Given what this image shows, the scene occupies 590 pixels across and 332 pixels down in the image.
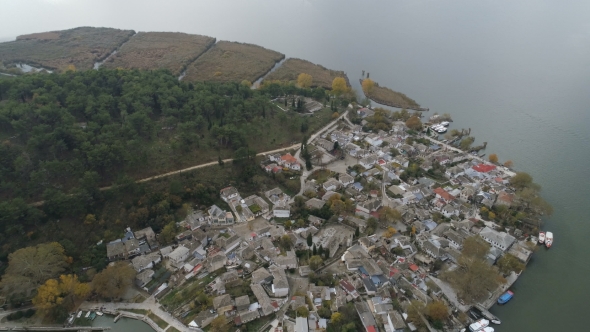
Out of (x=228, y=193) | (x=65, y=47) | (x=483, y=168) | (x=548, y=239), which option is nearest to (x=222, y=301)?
(x=228, y=193)

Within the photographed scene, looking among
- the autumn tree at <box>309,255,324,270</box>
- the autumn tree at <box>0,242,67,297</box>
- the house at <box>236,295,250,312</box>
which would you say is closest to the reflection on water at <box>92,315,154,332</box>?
the autumn tree at <box>0,242,67,297</box>

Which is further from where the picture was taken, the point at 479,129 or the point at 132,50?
the point at 132,50

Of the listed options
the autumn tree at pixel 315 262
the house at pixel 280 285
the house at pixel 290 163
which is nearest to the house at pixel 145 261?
the house at pixel 280 285

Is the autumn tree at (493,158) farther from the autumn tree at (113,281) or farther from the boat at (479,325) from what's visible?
the autumn tree at (113,281)

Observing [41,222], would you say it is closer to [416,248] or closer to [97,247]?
[97,247]

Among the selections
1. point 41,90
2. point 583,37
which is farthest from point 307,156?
point 583,37

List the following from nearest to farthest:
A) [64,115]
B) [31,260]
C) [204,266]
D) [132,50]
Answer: [31,260]
[204,266]
[64,115]
[132,50]
